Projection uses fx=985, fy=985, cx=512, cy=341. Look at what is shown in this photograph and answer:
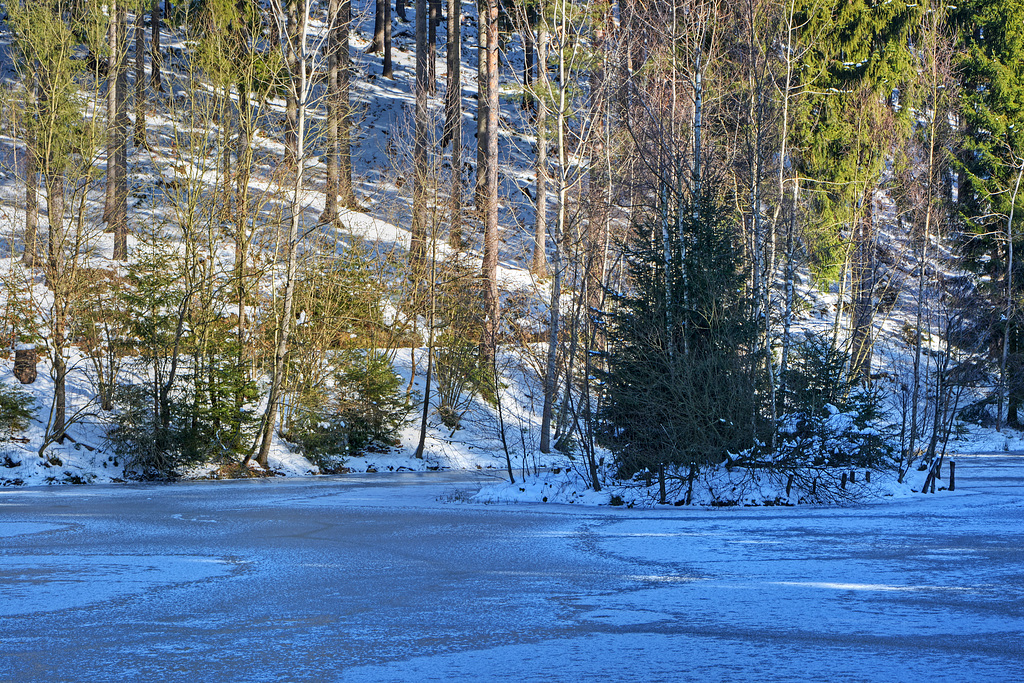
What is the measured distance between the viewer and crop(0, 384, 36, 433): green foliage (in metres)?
23.8

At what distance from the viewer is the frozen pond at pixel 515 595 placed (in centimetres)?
713

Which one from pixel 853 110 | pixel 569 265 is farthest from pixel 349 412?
pixel 853 110

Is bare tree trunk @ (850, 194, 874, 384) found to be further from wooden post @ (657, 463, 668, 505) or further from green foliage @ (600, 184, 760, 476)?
wooden post @ (657, 463, 668, 505)

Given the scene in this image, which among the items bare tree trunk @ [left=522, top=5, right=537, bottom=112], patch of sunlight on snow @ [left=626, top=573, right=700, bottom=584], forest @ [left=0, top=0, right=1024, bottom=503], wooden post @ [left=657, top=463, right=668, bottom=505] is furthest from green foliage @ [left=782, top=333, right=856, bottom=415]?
bare tree trunk @ [left=522, top=5, right=537, bottom=112]

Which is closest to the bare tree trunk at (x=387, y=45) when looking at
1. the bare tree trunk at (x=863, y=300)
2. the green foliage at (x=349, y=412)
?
the bare tree trunk at (x=863, y=300)

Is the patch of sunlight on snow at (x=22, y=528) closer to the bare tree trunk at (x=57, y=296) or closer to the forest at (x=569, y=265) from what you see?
the forest at (x=569, y=265)

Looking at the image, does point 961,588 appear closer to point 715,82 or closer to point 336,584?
point 336,584

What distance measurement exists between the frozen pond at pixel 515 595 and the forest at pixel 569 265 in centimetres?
398

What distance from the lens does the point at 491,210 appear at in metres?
33.1

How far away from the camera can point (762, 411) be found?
19.2 meters

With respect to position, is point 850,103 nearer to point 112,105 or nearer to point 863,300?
point 863,300

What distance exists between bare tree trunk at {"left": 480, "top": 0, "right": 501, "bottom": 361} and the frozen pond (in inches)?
517

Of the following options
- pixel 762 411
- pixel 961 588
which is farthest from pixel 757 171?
pixel 961 588

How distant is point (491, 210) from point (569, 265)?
739cm
